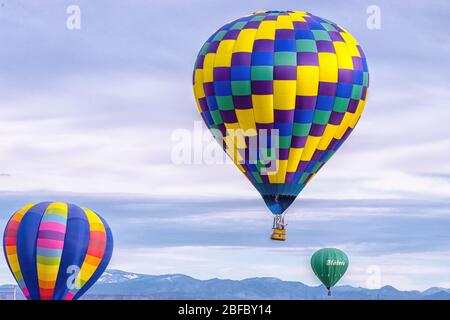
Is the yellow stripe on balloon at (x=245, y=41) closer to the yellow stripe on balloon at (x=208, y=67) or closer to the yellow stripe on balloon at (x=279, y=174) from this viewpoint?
the yellow stripe on balloon at (x=208, y=67)

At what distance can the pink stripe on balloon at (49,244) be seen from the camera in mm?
54000

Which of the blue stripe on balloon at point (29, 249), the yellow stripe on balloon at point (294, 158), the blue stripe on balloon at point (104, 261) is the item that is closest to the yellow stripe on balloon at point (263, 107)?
the yellow stripe on balloon at point (294, 158)

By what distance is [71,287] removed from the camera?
55.2 meters

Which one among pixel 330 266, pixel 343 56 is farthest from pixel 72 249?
pixel 330 266

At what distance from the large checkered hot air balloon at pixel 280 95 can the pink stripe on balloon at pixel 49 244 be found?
12.1 m

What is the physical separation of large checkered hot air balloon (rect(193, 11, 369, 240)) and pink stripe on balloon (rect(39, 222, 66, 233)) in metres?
12.1

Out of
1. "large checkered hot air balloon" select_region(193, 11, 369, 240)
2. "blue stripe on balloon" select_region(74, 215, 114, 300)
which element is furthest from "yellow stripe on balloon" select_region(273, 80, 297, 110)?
"blue stripe on balloon" select_region(74, 215, 114, 300)

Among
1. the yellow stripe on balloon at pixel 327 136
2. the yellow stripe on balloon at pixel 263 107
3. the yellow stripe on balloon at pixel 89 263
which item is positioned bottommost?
the yellow stripe on balloon at pixel 89 263

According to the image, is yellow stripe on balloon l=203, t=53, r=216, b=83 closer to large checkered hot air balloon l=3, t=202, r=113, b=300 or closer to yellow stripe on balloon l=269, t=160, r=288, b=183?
yellow stripe on balloon l=269, t=160, r=288, b=183

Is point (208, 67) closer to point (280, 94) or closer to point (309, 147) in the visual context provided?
point (280, 94)

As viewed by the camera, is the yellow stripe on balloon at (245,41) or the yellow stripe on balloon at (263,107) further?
the yellow stripe on balloon at (245,41)
